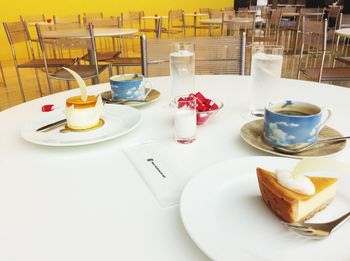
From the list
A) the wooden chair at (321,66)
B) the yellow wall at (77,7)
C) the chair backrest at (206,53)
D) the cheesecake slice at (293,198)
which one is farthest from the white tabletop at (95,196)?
the yellow wall at (77,7)

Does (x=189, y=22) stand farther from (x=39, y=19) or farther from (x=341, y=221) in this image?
(x=341, y=221)

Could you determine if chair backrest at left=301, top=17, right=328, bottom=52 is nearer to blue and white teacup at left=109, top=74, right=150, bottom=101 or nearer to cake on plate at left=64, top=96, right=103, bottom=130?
blue and white teacup at left=109, top=74, right=150, bottom=101

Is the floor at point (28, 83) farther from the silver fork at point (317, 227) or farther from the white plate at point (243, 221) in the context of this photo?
the silver fork at point (317, 227)

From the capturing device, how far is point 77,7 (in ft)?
19.1

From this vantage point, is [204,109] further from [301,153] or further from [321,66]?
[321,66]

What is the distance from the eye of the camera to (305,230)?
385 millimetres

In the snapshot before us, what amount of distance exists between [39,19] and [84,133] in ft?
15.6

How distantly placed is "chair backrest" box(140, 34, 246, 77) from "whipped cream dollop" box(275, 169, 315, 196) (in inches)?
44.5

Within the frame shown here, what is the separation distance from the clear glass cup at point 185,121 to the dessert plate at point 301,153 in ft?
0.34

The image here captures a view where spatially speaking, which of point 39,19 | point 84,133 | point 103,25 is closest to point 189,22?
point 39,19

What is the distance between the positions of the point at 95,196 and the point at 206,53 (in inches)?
46.7

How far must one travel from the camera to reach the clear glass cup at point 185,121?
2.16ft

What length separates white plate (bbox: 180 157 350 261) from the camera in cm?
36

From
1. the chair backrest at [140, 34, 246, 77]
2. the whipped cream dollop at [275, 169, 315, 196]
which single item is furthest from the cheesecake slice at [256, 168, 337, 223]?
the chair backrest at [140, 34, 246, 77]
